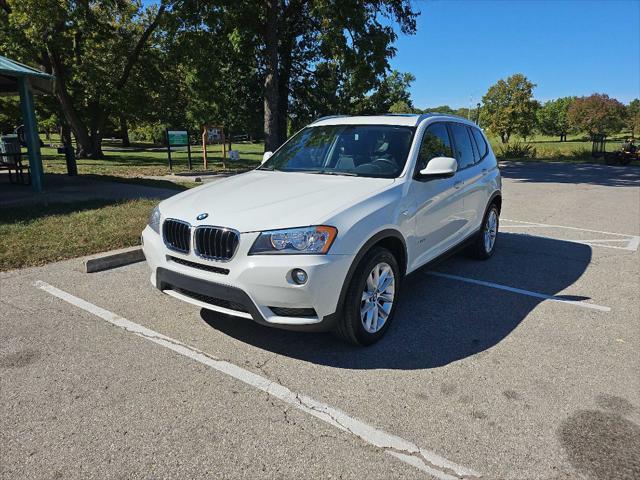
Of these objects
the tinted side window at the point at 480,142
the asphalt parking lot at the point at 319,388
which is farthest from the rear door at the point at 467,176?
the asphalt parking lot at the point at 319,388

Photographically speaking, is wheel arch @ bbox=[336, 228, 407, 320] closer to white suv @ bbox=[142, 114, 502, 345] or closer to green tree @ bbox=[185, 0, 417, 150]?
white suv @ bbox=[142, 114, 502, 345]

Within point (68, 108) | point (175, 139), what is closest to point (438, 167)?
point (175, 139)

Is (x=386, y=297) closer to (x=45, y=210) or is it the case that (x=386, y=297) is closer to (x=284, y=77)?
(x=45, y=210)

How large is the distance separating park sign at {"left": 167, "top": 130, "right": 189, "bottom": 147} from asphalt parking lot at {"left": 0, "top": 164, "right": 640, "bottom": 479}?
12.8m

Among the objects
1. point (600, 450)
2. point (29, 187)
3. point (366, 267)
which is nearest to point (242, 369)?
point (366, 267)

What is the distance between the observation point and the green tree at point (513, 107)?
43.9 m

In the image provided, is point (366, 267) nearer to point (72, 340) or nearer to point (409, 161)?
point (409, 161)

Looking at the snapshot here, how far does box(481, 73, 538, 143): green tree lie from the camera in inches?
1727

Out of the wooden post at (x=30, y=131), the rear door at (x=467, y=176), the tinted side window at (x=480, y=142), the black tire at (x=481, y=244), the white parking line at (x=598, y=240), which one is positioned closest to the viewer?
the rear door at (x=467, y=176)

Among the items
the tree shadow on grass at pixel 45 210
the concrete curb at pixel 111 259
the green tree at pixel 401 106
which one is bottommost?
the concrete curb at pixel 111 259

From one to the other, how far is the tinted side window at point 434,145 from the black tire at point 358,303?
1141mm

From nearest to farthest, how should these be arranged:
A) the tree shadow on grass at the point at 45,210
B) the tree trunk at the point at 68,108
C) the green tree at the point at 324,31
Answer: the tree shadow on grass at the point at 45,210 < the green tree at the point at 324,31 < the tree trunk at the point at 68,108

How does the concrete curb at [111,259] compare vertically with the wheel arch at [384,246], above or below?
below

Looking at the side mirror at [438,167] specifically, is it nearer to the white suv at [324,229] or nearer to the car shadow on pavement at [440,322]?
the white suv at [324,229]
